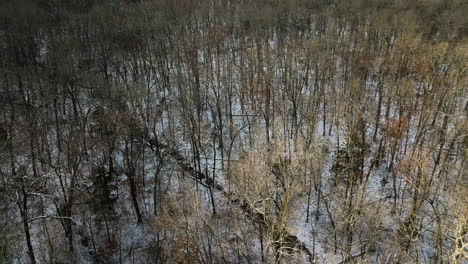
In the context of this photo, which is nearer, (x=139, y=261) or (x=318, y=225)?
(x=139, y=261)

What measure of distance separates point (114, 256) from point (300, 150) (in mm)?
20518

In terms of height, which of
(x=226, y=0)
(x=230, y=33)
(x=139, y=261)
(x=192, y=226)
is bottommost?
(x=139, y=261)

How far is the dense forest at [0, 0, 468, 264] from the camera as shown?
1344 inches

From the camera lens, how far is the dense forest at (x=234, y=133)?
34.1 meters

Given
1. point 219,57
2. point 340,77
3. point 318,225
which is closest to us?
point 318,225

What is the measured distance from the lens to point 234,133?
155 feet

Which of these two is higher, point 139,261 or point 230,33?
point 230,33

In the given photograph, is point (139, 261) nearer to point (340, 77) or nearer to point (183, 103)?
point (183, 103)

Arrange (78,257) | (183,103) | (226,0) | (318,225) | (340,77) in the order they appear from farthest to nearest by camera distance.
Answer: (226,0)
(340,77)
(183,103)
(318,225)
(78,257)

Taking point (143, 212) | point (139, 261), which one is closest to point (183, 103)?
point (143, 212)

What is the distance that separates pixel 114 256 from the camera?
35469 millimetres

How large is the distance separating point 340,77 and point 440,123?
521 inches

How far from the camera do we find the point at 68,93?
46812mm

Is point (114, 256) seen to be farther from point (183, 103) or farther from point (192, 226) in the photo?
point (183, 103)
